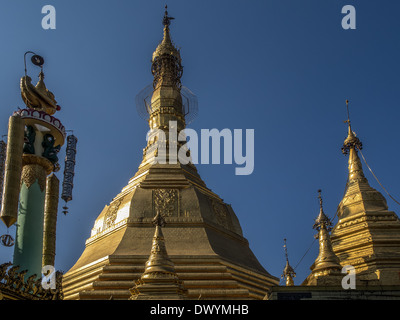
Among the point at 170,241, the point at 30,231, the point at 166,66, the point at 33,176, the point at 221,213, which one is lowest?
the point at 30,231

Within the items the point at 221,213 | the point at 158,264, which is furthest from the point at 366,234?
the point at 158,264

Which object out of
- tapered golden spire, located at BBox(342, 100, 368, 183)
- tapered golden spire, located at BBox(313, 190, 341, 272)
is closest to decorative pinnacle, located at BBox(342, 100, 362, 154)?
tapered golden spire, located at BBox(342, 100, 368, 183)

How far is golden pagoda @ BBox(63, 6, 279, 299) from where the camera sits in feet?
78.2

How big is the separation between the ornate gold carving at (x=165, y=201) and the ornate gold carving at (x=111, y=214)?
206cm

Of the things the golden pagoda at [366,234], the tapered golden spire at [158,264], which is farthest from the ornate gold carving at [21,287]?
the golden pagoda at [366,234]

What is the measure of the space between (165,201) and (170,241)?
2.64 meters

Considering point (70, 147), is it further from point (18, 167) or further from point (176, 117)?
point (176, 117)

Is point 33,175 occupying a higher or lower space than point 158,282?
higher

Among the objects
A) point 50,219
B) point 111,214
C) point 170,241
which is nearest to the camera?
point 50,219

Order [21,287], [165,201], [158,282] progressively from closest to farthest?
1. [21,287]
2. [158,282]
3. [165,201]

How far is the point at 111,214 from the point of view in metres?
29.0

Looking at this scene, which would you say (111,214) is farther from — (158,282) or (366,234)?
(366,234)

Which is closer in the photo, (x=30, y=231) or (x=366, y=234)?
(x=30, y=231)

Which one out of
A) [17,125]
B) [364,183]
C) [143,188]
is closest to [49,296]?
[17,125]
